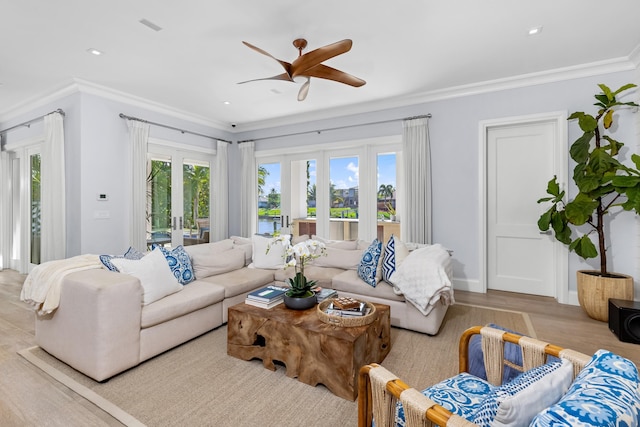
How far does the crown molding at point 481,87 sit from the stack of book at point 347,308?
11.3ft

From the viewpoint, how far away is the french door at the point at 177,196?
202 inches

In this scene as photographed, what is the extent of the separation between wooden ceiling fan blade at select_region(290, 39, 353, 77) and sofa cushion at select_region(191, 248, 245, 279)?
211 centimetres

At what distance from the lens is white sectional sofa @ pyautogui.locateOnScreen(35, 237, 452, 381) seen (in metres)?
2.11

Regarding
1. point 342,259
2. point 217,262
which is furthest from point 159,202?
point 342,259

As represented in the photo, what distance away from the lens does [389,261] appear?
3.20 meters

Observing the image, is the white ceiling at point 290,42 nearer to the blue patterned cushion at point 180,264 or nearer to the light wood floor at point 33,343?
the blue patterned cushion at point 180,264

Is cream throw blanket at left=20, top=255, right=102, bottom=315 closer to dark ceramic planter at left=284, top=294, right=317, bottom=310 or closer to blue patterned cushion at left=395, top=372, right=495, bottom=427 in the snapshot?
dark ceramic planter at left=284, top=294, right=317, bottom=310

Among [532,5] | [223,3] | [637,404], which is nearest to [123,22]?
[223,3]

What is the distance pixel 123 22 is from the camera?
2742mm

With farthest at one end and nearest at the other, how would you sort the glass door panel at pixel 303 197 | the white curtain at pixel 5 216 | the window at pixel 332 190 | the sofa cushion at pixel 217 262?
1. the glass door panel at pixel 303 197
2. the white curtain at pixel 5 216
3. the window at pixel 332 190
4. the sofa cushion at pixel 217 262

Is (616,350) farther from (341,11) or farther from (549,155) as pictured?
(341,11)

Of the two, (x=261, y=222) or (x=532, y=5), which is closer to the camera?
(x=532, y=5)

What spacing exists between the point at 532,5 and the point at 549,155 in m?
2.13

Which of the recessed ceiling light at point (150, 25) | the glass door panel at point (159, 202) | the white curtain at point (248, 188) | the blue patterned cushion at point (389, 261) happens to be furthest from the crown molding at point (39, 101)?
the blue patterned cushion at point (389, 261)
